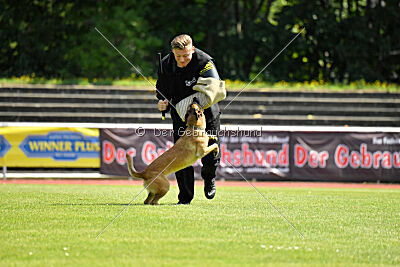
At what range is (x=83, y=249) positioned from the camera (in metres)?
5.70

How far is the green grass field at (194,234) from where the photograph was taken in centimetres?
544

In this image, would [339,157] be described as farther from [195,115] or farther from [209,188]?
[195,115]

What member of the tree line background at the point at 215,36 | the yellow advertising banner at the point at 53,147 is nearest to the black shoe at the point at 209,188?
the yellow advertising banner at the point at 53,147

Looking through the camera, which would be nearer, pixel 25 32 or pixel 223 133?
pixel 223 133

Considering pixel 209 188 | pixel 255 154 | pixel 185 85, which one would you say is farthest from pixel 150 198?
pixel 255 154

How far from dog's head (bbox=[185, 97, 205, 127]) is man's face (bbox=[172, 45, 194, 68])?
0.49m

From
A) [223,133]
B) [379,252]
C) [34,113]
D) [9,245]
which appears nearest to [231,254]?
[379,252]

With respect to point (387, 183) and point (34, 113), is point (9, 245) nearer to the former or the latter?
point (387, 183)

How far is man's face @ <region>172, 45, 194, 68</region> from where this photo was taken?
8258 millimetres

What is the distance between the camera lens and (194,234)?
6.38 metres

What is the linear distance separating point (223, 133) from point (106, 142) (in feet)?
9.59

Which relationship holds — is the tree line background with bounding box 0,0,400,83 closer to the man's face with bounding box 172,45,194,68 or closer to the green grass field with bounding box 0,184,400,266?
the green grass field with bounding box 0,184,400,266

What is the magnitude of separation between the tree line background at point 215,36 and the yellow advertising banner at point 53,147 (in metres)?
13.8

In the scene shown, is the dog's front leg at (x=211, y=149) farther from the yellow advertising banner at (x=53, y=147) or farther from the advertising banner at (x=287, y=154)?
the yellow advertising banner at (x=53, y=147)
